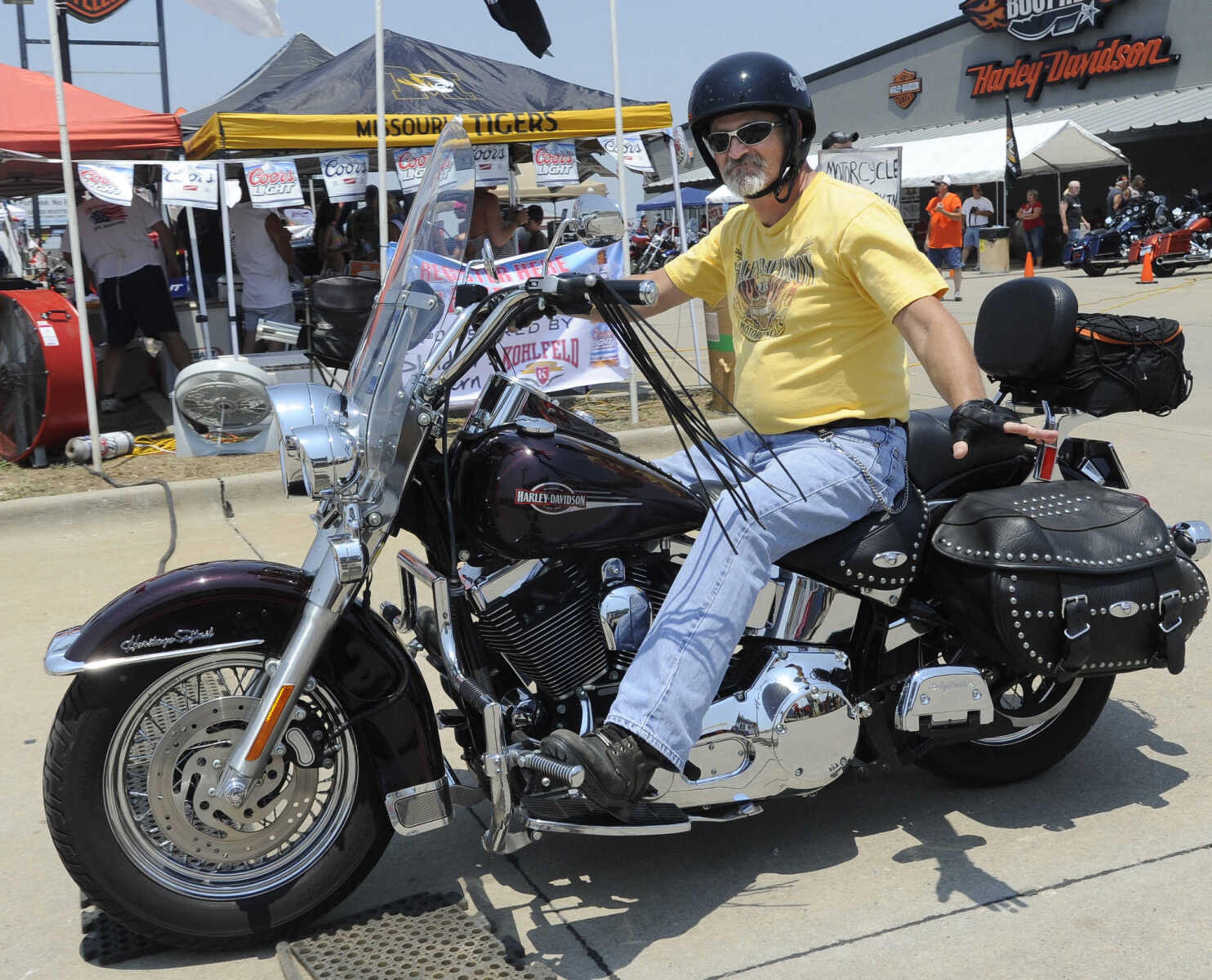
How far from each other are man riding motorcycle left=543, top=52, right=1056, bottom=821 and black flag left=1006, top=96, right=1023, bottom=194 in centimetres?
2208

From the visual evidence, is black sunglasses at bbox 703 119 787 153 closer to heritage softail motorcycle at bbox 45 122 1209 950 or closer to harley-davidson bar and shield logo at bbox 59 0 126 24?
heritage softail motorcycle at bbox 45 122 1209 950

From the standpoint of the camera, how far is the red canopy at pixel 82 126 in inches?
352

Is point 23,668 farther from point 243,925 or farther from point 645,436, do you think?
point 645,436

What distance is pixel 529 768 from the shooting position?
264 cm

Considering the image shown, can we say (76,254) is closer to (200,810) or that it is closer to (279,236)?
(279,236)

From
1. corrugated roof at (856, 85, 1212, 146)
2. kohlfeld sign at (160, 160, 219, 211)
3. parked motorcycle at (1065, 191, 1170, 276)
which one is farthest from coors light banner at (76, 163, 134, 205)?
corrugated roof at (856, 85, 1212, 146)

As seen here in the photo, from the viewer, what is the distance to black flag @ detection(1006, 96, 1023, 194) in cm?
2334

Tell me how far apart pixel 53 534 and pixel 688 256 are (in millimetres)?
4481

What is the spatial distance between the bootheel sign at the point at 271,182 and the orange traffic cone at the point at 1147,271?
552 inches

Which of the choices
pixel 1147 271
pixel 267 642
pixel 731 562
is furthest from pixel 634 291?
pixel 1147 271

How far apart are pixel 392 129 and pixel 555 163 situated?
1.43 m

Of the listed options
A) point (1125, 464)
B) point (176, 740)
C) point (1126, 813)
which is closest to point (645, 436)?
point (1125, 464)

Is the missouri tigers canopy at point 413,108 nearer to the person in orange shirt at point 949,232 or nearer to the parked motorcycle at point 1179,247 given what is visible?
the person in orange shirt at point 949,232

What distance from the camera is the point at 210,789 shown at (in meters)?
2.66
